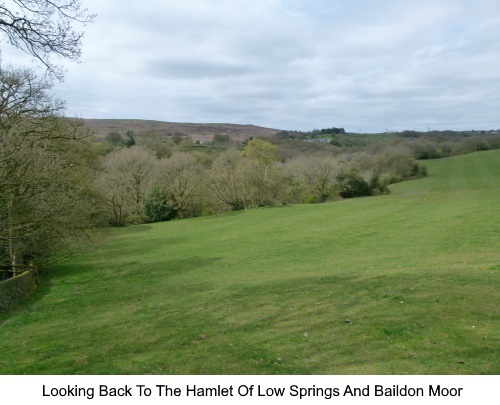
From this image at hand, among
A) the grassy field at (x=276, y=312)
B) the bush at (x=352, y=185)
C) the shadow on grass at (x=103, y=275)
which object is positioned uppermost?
the bush at (x=352, y=185)

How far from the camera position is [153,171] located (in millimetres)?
53531

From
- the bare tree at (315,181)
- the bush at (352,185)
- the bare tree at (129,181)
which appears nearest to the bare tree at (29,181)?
the bare tree at (129,181)

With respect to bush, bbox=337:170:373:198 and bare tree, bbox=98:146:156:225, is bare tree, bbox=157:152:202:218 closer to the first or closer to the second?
bare tree, bbox=98:146:156:225

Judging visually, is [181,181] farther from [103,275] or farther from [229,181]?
[103,275]

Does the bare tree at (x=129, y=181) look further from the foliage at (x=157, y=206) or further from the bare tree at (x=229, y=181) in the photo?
the bare tree at (x=229, y=181)

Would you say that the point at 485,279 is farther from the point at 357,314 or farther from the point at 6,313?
the point at 6,313

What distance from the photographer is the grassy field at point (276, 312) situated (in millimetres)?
6332

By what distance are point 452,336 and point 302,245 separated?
1799cm

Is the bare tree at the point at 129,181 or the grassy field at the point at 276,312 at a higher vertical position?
the bare tree at the point at 129,181

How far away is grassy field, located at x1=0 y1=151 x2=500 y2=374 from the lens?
6.33 metres

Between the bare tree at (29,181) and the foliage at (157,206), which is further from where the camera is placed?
the foliage at (157,206)

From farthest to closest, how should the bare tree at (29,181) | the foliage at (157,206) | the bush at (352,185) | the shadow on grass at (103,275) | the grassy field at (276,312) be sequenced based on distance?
1. the bush at (352,185)
2. the foliage at (157,206)
3. the shadow on grass at (103,275)
4. the bare tree at (29,181)
5. the grassy field at (276,312)

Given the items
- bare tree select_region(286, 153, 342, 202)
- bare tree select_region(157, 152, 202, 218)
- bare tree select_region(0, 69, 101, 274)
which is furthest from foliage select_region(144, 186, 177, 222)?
bare tree select_region(0, 69, 101, 274)

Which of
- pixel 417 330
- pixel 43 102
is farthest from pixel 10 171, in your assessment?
pixel 43 102
